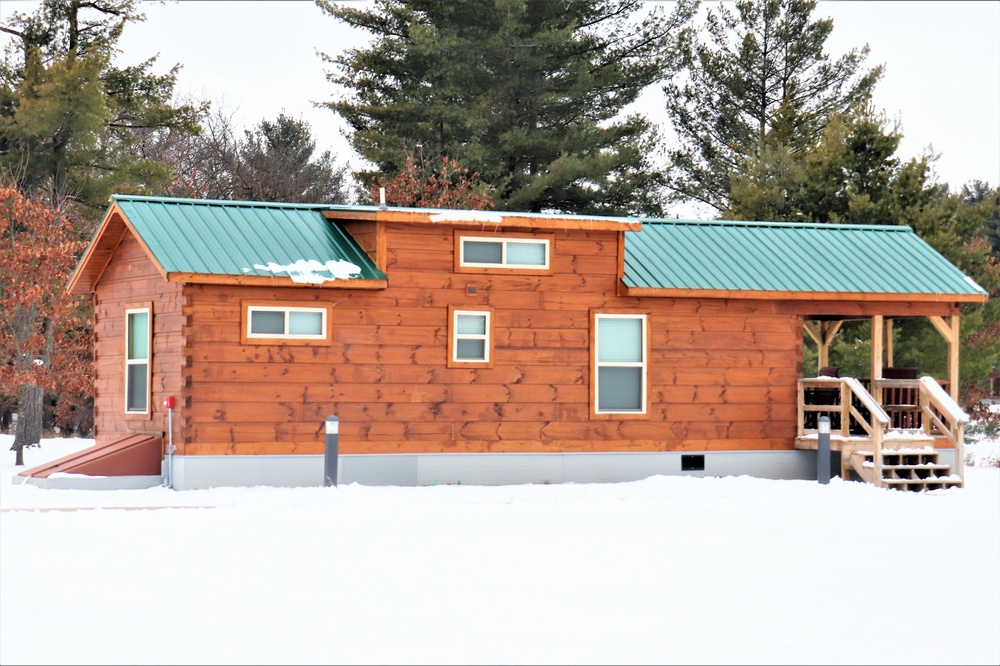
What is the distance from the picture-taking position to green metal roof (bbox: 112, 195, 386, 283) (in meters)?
18.3

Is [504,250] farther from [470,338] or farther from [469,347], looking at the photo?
[469,347]

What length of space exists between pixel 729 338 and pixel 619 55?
2122 centimetres

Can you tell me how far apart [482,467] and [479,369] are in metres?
1.31

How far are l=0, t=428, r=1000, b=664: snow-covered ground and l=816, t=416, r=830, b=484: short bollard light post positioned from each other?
1002mm

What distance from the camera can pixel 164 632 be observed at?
29.5 ft

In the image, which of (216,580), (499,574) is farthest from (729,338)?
(216,580)

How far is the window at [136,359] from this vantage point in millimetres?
19438

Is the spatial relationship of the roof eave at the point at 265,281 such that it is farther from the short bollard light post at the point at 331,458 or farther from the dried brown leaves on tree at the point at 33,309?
the dried brown leaves on tree at the point at 33,309

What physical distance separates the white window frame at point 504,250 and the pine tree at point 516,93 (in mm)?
16843

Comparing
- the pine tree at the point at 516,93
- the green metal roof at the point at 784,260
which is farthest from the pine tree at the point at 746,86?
the green metal roof at the point at 784,260

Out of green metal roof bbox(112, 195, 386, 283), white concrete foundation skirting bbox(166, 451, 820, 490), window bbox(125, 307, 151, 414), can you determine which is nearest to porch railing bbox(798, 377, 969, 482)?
white concrete foundation skirting bbox(166, 451, 820, 490)

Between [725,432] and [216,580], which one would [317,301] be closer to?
[725,432]

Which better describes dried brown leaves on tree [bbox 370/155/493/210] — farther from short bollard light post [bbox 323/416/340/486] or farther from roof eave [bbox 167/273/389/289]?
short bollard light post [bbox 323/416/340/486]

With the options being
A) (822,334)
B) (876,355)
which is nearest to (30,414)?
(822,334)
